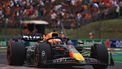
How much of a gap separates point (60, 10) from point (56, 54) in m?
17.9

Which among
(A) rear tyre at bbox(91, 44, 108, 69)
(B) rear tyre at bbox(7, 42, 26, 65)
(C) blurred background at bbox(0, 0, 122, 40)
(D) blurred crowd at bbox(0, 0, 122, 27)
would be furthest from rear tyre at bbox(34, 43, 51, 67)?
(D) blurred crowd at bbox(0, 0, 122, 27)

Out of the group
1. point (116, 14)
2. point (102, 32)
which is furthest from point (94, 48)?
point (116, 14)

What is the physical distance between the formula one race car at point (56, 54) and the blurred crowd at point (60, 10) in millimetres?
13616

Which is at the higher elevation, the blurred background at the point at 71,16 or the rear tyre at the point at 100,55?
the blurred background at the point at 71,16

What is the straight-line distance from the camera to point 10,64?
1451 centimetres

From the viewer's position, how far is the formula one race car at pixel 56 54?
1248 centimetres

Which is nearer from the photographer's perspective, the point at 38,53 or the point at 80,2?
the point at 38,53

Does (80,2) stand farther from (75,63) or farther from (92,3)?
(75,63)

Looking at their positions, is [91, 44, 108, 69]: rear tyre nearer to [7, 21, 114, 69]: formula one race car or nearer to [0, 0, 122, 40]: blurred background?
[7, 21, 114, 69]: formula one race car

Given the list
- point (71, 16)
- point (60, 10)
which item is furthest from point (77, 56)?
point (60, 10)

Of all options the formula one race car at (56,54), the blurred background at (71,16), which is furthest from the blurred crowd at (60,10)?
the formula one race car at (56,54)

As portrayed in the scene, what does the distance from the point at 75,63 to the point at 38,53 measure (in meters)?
1.43

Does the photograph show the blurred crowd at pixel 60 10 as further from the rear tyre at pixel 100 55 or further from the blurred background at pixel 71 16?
the rear tyre at pixel 100 55

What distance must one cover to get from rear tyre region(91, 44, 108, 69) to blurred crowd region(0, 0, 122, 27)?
14155 mm
